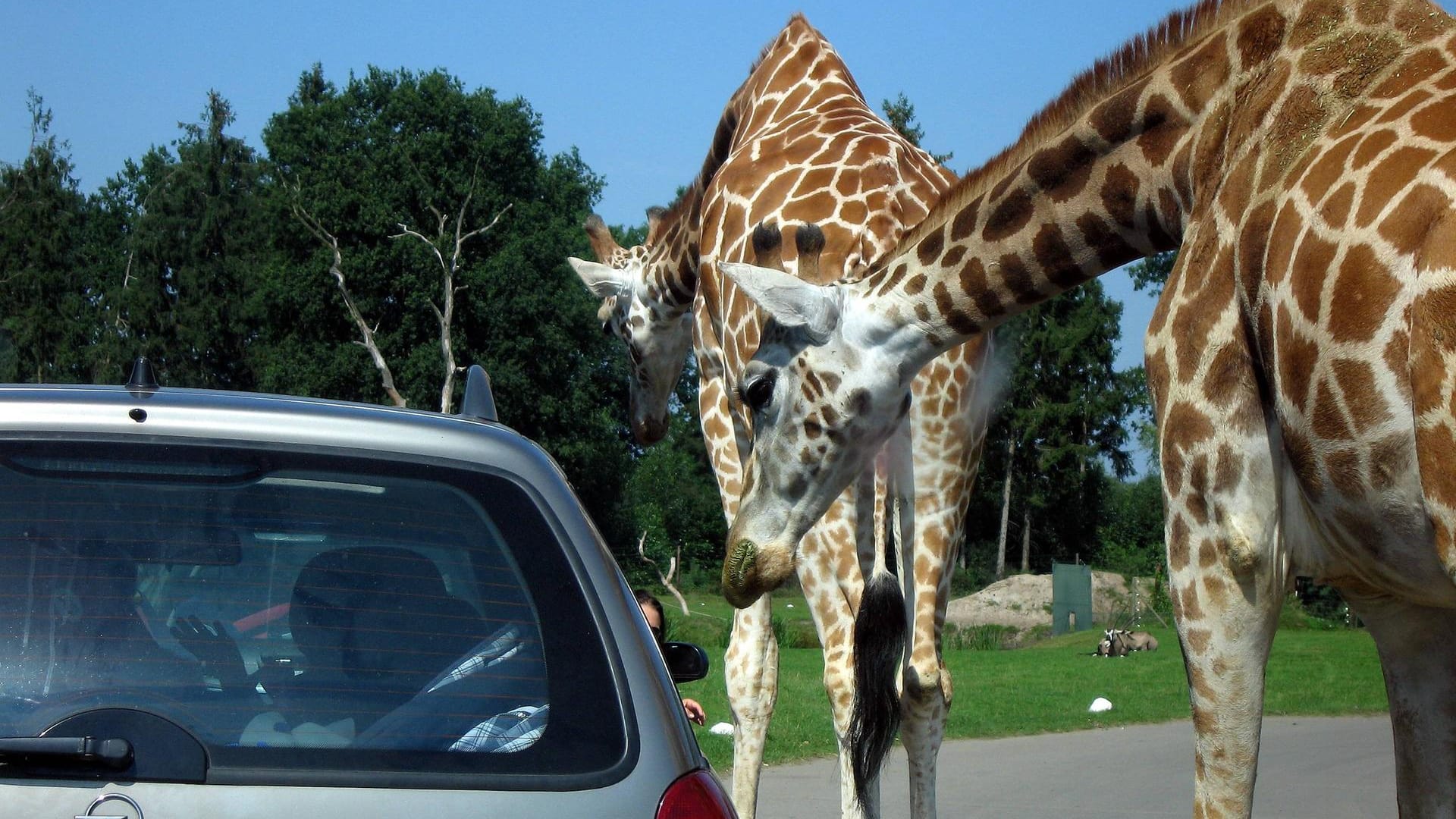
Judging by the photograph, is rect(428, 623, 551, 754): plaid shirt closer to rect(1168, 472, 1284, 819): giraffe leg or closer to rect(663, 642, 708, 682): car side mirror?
rect(663, 642, 708, 682): car side mirror

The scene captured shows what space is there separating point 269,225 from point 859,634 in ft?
171

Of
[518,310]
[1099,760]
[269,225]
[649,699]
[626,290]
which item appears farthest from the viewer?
[269,225]

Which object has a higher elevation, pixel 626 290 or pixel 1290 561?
pixel 626 290

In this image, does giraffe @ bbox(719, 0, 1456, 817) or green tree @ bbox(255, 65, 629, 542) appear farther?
green tree @ bbox(255, 65, 629, 542)

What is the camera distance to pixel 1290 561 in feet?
13.1

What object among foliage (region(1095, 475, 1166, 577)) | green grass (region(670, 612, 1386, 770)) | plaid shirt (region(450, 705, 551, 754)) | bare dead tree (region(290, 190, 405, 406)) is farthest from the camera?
foliage (region(1095, 475, 1166, 577))

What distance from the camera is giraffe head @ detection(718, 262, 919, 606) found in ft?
17.7

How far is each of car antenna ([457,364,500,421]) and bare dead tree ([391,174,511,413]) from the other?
38239 mm

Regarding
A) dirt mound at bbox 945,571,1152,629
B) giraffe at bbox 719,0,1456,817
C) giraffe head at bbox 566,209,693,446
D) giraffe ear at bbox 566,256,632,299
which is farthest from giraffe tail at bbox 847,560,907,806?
dirt mound at bbox 945,571,1152,629

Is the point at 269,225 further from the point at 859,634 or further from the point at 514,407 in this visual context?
the point at 859,634

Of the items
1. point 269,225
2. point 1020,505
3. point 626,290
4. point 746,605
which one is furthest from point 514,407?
point 746,605

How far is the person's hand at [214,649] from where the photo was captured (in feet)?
7.75

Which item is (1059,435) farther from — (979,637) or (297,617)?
(297,617)

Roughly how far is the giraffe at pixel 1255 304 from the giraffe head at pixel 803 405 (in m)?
0.01
